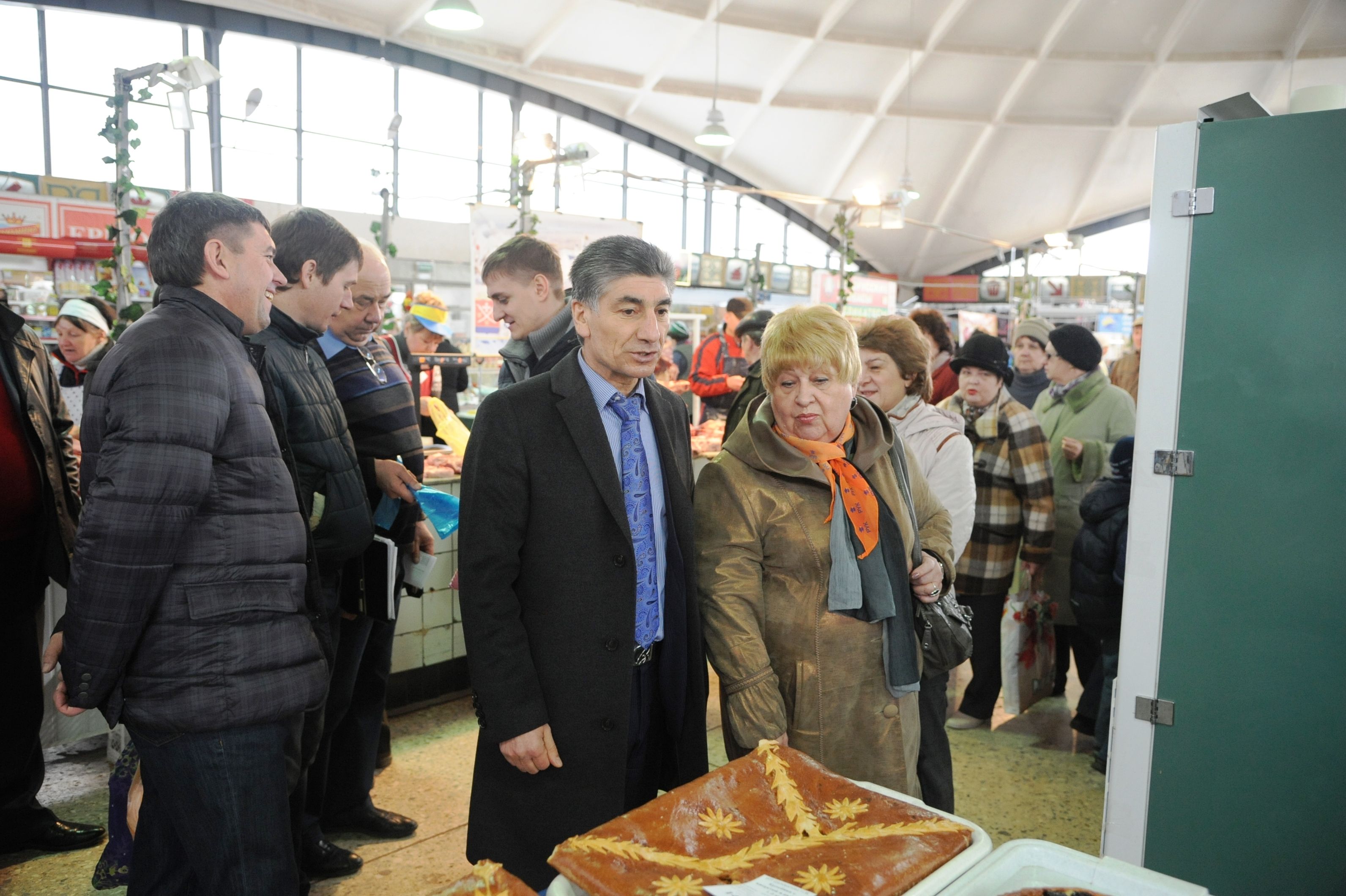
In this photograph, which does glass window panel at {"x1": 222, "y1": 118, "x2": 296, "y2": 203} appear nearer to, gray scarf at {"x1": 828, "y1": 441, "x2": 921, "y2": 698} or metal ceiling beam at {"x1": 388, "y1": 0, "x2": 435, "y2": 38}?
metal ceiling beam at {"x1": 388, "y1": 0, "x2": 435, "y2": 38}

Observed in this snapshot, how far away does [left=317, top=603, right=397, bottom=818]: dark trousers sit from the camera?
2.90 m

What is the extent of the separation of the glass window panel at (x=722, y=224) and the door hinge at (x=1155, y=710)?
19.5 m

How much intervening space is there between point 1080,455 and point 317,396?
322 cm

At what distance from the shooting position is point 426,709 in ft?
13.3

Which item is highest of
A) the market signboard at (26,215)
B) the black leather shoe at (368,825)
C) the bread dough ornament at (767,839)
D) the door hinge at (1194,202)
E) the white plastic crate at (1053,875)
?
the market signboard at (26,215)

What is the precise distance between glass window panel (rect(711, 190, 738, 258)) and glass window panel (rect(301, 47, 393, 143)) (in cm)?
825

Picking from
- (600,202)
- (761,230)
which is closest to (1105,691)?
(600,202)

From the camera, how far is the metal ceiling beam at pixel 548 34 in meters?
15.6

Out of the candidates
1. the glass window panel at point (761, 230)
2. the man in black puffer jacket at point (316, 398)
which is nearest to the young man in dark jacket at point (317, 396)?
the man in black puffer jacket at point (316, 398)

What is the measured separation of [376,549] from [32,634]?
121cm

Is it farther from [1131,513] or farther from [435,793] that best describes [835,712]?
[435,793]

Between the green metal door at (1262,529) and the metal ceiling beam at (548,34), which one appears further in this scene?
the metal ceiling beam at (548,34)

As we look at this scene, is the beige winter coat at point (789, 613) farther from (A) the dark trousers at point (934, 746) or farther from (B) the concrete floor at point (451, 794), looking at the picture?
(B) the concrete floor at point (451, 794)

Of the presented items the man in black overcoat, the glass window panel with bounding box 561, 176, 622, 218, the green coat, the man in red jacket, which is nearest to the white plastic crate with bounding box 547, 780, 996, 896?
the man in black overcoat
